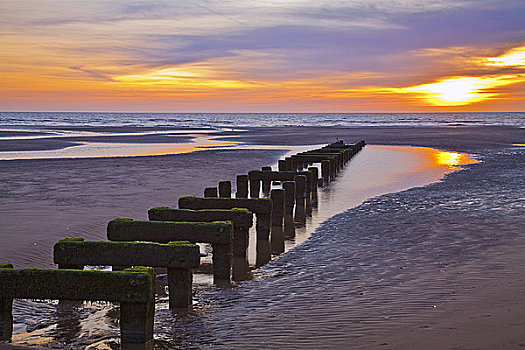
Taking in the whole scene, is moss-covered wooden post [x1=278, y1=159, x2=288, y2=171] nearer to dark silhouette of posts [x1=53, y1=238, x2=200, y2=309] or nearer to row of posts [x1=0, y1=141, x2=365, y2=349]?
row of posts [x1=0, y1=141, x2=365, y2=349]

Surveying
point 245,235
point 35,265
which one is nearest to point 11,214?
point 35,265

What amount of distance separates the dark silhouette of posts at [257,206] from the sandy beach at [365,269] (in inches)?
28.6

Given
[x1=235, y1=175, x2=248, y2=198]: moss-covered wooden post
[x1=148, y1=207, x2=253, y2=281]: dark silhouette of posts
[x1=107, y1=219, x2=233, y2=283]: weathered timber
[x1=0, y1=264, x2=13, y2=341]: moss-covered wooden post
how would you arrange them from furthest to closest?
[x1=235, y1=175, x2=248, y2=198]: moss-covered wooden post
[x1=148, y1=207, x2=253, y2=281]: dark silhouette of posts
[x1=107, y1=219, x2=233, y2=283]: weathered timber
[x1=0, y1=264, x2=13, y2=341]: moss-covered wooden post

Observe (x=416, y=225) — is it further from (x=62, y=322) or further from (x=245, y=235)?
(x=62, y=322)

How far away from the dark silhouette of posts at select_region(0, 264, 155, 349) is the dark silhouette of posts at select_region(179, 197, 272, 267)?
4.51 m

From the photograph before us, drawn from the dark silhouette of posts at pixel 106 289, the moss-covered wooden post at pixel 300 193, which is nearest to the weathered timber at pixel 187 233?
the dark silhouette of posts at pixel 106 289

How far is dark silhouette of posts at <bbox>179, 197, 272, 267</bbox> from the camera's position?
10.9 meters

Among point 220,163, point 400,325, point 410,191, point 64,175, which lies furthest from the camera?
point 220,163

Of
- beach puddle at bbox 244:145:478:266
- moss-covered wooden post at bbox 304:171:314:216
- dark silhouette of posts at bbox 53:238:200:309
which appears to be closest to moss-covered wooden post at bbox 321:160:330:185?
beach puddle at bbox 244:145:478:266

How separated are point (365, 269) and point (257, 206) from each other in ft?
9.79

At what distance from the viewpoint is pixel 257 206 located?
1128 cm

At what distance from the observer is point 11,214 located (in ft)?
48.0

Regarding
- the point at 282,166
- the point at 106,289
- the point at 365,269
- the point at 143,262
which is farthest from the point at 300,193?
the point at 106,289

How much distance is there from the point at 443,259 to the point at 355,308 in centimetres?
307
